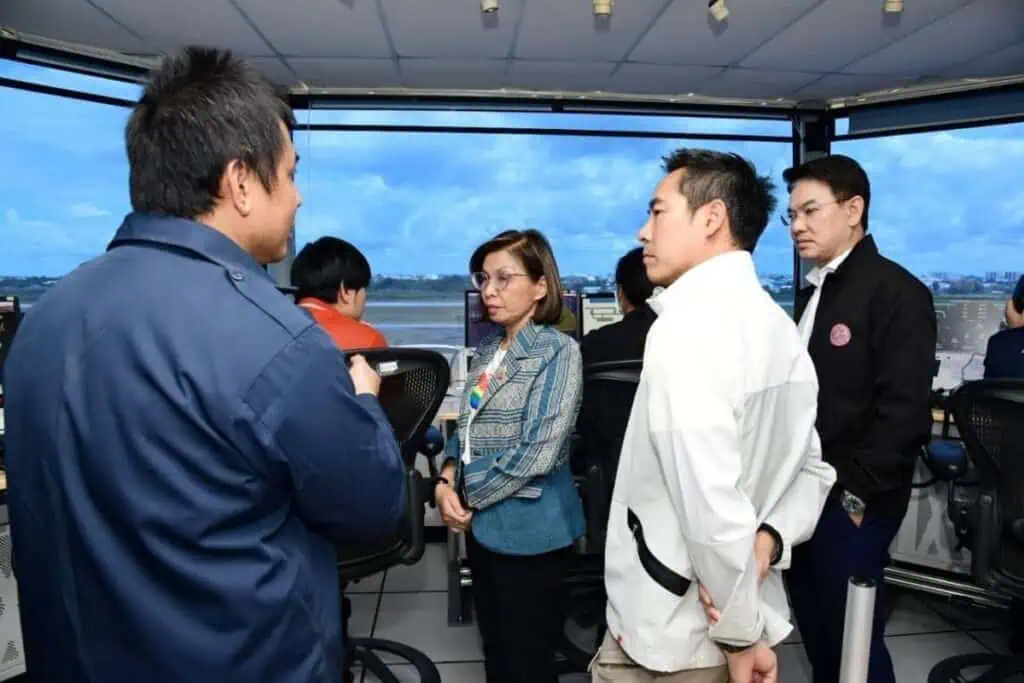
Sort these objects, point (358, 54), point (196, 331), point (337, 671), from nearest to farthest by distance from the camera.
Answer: point (196, 331), point (337, 671), point (358, 54)

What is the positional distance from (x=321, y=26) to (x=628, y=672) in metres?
3.21

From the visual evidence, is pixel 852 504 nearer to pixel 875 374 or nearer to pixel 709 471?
pixel 875 374

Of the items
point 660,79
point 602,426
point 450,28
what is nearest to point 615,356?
point 602,426

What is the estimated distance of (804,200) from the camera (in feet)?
6.15

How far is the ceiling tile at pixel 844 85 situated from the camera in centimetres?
421

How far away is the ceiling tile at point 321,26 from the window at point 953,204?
2929mm

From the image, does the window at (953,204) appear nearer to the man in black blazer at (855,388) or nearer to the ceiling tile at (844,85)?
the ceiling tile at (844,85)

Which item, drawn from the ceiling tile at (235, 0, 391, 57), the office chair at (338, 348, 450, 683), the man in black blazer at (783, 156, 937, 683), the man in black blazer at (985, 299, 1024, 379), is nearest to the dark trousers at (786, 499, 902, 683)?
the man in black blazer at (783, 156, 937, 683)

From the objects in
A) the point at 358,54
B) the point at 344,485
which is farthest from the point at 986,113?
the point at 344,485

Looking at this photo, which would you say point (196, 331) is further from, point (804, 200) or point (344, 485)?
point (804, 200)

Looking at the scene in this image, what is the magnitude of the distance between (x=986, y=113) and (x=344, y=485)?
16.0 feet

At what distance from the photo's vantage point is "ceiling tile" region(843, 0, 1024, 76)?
3.20 meters

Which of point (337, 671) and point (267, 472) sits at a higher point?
point (267, 472)

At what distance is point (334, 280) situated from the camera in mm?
2029
